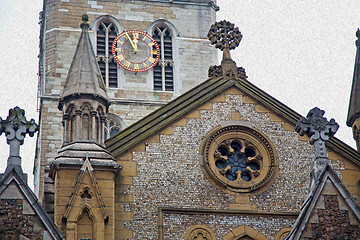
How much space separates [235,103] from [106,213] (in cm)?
498

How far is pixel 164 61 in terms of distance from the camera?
4322 centimetres

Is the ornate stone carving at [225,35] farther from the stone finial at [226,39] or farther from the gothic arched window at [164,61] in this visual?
the gothic arched window at [164,61]

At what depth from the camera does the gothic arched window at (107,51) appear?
138ft

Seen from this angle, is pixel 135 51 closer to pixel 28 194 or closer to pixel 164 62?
pixel 164 62

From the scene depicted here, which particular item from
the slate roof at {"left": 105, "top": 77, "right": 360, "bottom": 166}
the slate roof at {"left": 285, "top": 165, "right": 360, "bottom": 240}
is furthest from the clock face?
the slate roof at {"left": 285, "top": 165, "right": 360, "bottom": 240}

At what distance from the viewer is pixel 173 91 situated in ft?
139

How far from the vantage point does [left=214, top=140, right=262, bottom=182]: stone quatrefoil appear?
2542 cm

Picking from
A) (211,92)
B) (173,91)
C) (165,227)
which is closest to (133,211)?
(165,227)

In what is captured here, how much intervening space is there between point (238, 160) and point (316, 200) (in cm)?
322

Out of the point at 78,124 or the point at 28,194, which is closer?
the point at 28,194

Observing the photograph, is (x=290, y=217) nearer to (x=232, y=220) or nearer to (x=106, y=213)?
(x=232, y=220)

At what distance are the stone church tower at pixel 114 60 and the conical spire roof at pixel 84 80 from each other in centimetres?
1467

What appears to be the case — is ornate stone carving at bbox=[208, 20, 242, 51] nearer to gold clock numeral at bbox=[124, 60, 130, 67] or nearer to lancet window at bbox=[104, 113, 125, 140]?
lancet window at bbox=[104, 113, 125, 140]

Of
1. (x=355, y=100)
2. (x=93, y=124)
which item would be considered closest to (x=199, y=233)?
(x=93, y=124)
